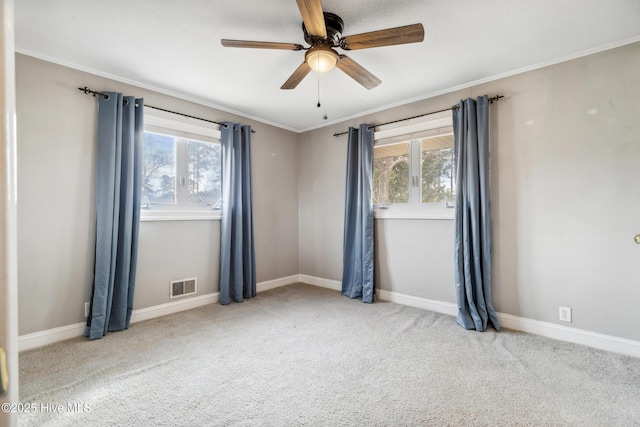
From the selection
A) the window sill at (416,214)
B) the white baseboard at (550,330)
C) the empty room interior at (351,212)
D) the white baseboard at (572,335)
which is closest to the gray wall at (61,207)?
the empty room interior at (351,212)

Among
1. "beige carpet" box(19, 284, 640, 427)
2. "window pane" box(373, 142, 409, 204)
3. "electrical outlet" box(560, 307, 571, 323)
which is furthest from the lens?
"window pane" box(373, 142, 409, 204)

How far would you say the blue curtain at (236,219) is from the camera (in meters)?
3.48

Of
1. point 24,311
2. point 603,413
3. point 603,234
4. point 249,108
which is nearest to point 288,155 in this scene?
point 249,108

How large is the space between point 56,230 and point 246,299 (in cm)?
199

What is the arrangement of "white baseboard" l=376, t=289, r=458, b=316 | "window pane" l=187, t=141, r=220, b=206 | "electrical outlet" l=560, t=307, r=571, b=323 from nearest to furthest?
"electrical outlet" l=560, t=307, r=571, b=323, "white baseboard" l=376, t=289, r=458, b=316, "window pane" l=187, t=141, r=220, b=206

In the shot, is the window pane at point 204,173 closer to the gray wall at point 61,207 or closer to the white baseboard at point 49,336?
the gray wall at point 61,207

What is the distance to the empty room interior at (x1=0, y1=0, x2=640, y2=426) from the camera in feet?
5.91

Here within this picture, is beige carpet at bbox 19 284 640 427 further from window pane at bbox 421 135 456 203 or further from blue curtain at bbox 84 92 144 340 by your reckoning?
window pane at bbox 421 135 456 203

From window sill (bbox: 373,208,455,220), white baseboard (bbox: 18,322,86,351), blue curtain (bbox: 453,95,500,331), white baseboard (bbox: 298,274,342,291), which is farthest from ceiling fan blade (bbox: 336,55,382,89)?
white baseboard (bbox: 18,322,86,351)

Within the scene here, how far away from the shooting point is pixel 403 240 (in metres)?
3.44

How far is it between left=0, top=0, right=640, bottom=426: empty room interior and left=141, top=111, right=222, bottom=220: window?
1.0 inches

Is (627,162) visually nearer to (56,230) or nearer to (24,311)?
(56,230)

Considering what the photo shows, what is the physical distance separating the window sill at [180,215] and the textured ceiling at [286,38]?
128 cm

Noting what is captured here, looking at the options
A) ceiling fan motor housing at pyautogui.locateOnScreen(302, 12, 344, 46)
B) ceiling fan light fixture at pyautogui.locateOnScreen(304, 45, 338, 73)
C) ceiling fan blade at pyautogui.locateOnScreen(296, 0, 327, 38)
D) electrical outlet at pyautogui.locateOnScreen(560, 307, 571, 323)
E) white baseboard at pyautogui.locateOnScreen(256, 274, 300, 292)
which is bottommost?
white baseboard at pyautogui.locateOnScreen(256, 274, 300, 292)
